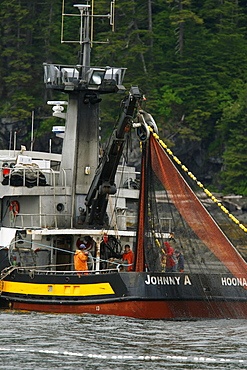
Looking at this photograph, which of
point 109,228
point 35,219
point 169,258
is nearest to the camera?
point 169,258

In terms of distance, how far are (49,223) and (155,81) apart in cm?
4249

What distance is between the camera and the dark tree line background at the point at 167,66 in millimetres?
68312

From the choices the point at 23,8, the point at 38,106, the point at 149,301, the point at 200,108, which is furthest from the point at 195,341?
the point at 23,8

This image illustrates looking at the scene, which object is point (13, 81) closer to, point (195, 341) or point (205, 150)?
point (205, 150)

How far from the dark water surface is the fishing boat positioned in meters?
0.80

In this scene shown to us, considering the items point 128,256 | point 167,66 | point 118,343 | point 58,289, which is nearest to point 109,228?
point 128,256

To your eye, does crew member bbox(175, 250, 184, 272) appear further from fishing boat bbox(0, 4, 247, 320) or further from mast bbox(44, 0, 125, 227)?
mast bbox(44, 0, 125, 227)

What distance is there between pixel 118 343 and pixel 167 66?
52.9 metres

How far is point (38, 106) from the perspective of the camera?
7344 cm

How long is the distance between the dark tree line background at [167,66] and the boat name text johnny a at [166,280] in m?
39.7

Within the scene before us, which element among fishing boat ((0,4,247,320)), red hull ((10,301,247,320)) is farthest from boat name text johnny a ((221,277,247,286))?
red hull ((10,301,247,320))

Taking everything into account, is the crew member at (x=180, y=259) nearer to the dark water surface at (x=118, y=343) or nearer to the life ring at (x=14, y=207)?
the dark water surface at (x=118, y=343)

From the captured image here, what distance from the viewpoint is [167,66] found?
72.2 metres

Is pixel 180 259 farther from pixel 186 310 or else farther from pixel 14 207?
pixel 14 207
